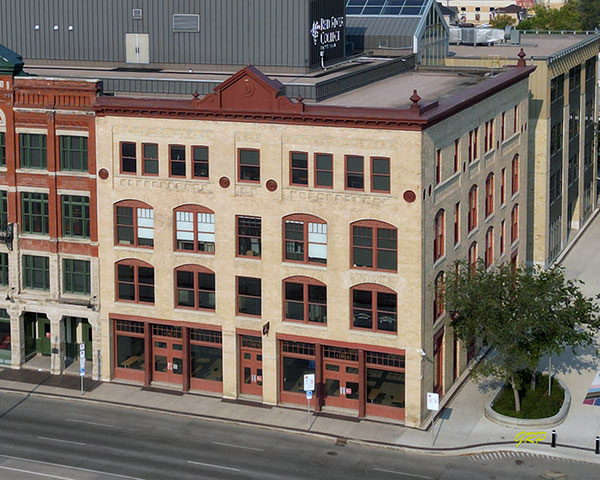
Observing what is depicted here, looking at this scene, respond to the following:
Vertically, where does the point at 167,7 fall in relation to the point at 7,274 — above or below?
above

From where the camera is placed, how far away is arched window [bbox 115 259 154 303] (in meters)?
67.2

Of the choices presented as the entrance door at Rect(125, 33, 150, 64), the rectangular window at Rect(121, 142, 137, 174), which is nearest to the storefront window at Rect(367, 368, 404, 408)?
the rectangular window at Rect(121, 142, 137, 174)

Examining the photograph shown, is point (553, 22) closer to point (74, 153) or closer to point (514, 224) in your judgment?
point (514, 224)

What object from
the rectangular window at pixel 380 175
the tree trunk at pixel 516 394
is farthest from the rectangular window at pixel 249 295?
the tree trunk at pixel 516 394

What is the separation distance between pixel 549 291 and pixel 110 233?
928 inches

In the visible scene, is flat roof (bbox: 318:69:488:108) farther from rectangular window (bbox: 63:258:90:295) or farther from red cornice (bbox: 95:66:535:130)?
rectangular window (bbox: 63:258:90:295)

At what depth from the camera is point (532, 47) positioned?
102500 millimetres

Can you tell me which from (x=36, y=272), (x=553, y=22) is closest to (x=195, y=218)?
(x=36, y=272)

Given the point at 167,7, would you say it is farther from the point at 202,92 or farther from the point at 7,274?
the point at 7,274

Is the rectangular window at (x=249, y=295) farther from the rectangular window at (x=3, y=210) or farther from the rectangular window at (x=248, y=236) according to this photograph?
the rectangular window at (x=3, y=210)

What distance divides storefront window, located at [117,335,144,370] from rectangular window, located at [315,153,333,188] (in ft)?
47.3

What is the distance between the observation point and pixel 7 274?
70.8m

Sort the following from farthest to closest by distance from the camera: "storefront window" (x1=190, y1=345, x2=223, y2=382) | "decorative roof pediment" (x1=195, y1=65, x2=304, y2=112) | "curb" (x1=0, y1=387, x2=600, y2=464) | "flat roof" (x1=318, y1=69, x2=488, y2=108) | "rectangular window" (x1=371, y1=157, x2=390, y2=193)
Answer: "flat roof" (x1=318, y1=69, x2=488, y2=108) < "storefront window" (x1=190, y1=345, x2=223, y2=382) < "decorative roof pediment" (x1=195, y1=65, x2=304, y2=112) < "rectangular window" (x1=371, y1=157, x2=390, y2=193) < "curb" (x1=0, y1=387, x2=600, y2=464)

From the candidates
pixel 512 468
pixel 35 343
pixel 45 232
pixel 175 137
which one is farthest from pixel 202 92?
pixel 512 468
